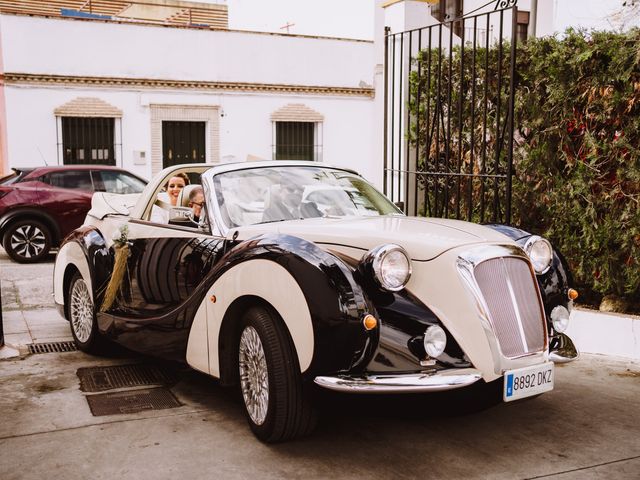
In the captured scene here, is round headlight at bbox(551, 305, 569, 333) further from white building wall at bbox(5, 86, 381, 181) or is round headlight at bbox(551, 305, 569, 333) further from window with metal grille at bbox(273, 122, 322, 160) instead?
window with metal grille at bbox(273, 122, 322, 160)

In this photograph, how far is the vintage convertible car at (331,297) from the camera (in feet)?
12.4

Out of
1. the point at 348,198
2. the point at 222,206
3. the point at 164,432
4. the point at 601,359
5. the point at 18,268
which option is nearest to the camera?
the point at 164,432

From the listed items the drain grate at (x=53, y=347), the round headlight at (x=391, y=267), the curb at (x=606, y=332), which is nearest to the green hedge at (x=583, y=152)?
the curb at (x=606, y=332)

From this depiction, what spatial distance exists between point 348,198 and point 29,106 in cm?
1493

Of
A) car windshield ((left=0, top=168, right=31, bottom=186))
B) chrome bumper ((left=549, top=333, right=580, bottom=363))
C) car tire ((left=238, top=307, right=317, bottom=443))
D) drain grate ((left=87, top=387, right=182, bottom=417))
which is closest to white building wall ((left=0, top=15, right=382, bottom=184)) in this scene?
car windshield ((left=0, top=168, right=31, bottom=186))

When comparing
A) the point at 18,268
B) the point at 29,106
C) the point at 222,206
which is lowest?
the point at 18,268

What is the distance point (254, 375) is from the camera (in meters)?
4.25

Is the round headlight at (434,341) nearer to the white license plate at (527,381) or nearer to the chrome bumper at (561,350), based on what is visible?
the white license plate at (527,381)

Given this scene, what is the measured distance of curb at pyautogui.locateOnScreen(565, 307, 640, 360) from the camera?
6153 mm

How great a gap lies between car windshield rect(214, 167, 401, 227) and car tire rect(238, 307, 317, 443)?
942mm

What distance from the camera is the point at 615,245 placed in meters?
6.60

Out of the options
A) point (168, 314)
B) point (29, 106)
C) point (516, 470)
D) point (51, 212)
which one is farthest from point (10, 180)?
point (516, 470)

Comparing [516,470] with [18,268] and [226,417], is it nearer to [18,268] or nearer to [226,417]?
[226,417]

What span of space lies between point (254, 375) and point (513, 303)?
1465mm
